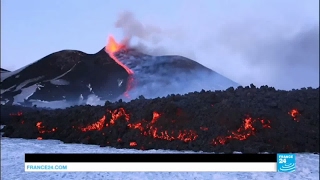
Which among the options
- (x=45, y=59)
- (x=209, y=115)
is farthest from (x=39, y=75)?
(x=209, y=115)

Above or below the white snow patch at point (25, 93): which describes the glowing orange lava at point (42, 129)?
below

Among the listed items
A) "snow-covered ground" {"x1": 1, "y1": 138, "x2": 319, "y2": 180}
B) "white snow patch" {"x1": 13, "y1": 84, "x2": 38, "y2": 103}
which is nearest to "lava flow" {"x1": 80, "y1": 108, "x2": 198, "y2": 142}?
"snow-covered ground" {"x1": 1, "y1": 138, "x2": 319, "y2": 180}

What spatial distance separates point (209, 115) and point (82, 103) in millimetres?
801

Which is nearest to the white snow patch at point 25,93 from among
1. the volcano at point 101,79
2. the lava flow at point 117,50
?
the volcano at point 101,79

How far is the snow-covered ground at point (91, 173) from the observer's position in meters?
1.91

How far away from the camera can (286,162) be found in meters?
1.90

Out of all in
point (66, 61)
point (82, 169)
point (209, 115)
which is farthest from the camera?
point (209, 115)

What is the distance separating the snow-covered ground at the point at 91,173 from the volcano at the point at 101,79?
0.30m

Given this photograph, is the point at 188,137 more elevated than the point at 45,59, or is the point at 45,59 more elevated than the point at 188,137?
the point at 45,59

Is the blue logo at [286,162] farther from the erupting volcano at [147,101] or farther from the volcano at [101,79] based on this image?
the volcano at [101,79]

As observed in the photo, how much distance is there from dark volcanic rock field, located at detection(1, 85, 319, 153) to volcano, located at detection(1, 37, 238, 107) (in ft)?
0.21

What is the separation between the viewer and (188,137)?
90.0 inches

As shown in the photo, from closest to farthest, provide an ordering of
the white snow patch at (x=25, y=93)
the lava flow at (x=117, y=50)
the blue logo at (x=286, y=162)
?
1. the blue logo at (x=286, y=162)
2. the lava flow at (x=117, y=50)
3. the white snow patch at (x=25, y=93)

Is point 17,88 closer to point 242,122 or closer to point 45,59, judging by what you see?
point 45,59
